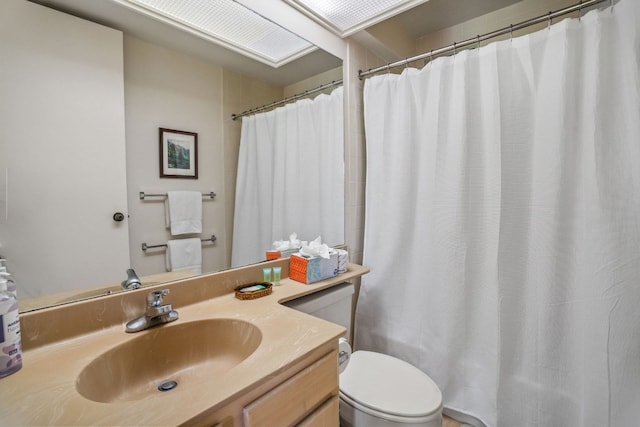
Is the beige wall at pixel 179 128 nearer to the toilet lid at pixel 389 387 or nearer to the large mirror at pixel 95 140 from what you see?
the large mirror at pixel 95 140

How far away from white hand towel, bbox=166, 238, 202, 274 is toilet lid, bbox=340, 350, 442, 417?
757mm

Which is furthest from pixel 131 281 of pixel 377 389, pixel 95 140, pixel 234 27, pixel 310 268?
pixel 234 27

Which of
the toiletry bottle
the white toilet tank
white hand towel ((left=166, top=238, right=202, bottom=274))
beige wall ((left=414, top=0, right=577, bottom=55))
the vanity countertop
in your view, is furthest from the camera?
beige wall ((left=414, top=0, right=577, bottom=55))

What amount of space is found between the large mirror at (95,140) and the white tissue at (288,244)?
0.93ft

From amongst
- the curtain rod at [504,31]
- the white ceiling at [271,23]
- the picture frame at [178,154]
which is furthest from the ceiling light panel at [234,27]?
the curtain rod at [504,31]

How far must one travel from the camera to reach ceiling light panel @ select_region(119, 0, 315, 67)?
1103mm

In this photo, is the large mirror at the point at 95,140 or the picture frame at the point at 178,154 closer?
the large mirror at the point at 95,140

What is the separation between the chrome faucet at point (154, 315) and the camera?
870 millimetres

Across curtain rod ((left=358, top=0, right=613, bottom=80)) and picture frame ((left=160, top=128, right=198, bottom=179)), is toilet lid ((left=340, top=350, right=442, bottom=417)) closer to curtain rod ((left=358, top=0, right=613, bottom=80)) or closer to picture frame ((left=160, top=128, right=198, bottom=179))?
picture frame ((left=160, top=128, right=198, bottom=179))

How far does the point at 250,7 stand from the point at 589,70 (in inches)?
54.9

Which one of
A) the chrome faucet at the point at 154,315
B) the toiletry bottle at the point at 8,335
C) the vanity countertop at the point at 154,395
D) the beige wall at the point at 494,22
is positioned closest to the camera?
the vanity countertop at the point at 154,395

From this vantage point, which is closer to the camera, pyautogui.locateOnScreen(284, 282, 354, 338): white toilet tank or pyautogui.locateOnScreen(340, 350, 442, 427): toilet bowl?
pyautogui.locateOnScreen(340, 350, 442, 427): toilet bowl

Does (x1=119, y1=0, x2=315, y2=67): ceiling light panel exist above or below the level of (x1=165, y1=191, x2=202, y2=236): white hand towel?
above

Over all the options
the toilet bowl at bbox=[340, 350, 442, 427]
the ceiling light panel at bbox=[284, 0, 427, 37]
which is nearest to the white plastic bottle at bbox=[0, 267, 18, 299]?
the toilet bowl at bbox=[340, 350, 442, 427]
